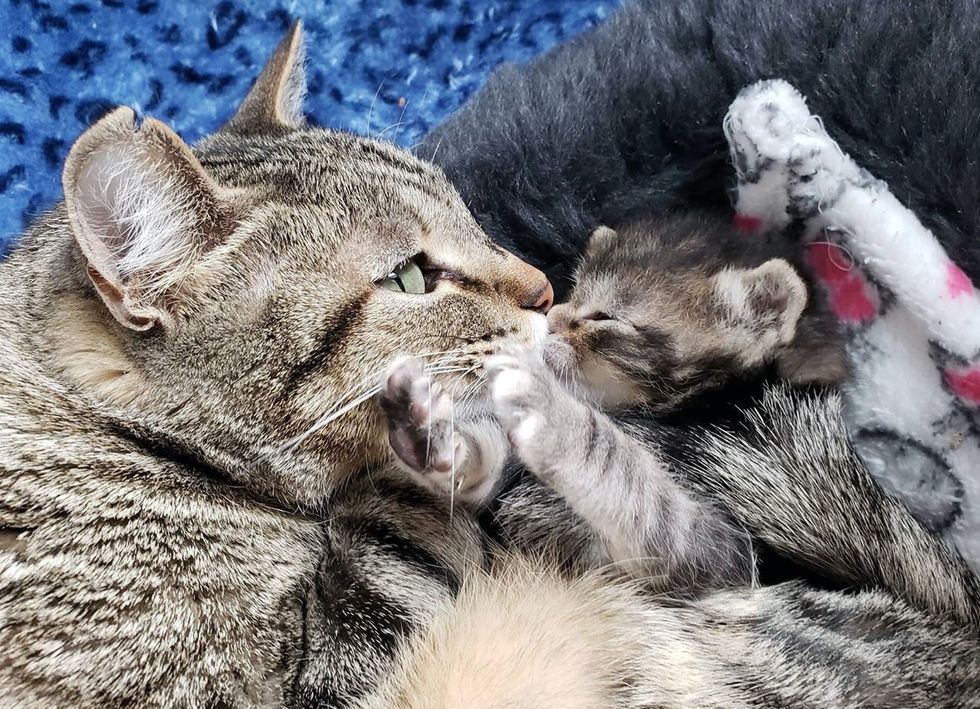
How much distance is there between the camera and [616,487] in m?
1.08

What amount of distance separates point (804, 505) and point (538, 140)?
2.29 ft

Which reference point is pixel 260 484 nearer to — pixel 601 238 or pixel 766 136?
pixel 601 238

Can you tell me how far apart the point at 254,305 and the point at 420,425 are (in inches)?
9.4

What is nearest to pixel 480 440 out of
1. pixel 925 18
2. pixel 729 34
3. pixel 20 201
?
pixel 729 34

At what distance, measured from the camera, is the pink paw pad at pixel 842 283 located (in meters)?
1.28

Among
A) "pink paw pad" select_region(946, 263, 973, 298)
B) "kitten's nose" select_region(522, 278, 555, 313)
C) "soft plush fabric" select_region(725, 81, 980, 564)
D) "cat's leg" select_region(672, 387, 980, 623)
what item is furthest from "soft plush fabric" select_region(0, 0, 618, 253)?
"pink paw pad" select_region(946, 263, 973, 298)

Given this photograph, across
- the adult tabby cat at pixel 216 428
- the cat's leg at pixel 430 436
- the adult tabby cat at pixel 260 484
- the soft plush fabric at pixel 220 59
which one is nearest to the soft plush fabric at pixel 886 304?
the adult tabby cat at pixel 260 484

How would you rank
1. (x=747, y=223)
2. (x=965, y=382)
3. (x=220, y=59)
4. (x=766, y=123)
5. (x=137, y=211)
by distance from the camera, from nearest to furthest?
(x=137, y=211)
(x=965, y=382)
(x=766, y=123)
(x=747, y=223)
(x=220, y=59)

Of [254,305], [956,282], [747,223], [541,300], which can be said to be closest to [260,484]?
[254,305]

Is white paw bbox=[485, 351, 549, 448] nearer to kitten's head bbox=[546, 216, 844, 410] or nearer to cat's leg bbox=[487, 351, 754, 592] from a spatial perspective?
cat's leg bbox=[487, 351, 754, 592]

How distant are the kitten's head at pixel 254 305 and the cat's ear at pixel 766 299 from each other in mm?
303

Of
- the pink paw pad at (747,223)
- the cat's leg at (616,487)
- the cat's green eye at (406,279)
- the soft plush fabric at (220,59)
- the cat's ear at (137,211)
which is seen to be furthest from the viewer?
the soft plush fabric at (220,59)

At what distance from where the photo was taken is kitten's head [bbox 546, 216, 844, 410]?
4.10ft

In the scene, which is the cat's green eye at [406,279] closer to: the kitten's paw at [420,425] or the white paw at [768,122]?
the kitten's paw at [420,425]
